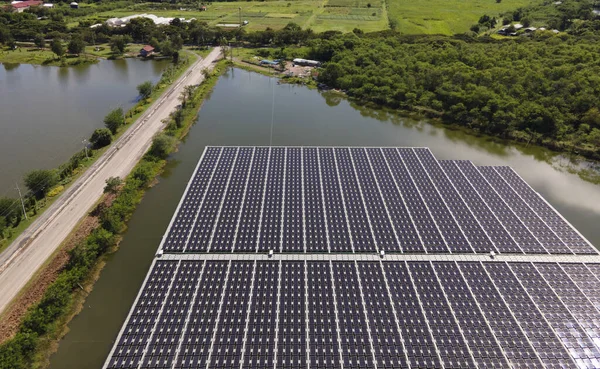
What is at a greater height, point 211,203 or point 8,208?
point 211,203

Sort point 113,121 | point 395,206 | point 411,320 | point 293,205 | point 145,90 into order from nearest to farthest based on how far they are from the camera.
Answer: point 411,320 → point 293,205 → point 395,206 → point 113,121 → point 145,90

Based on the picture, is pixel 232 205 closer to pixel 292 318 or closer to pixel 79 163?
pixel 292 318

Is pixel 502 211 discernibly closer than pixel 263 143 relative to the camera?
Yes

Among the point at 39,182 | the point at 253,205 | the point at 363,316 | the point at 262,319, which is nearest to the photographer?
the point at 262,319

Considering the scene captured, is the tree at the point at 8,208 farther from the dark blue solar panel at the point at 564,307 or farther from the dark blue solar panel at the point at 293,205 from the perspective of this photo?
the dark blue solar panel at the point at 564,307

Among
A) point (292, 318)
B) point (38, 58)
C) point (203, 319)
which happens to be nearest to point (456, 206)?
point (292, 318)

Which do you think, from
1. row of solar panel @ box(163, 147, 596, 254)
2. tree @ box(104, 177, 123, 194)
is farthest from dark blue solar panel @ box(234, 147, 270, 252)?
tree @ box(104, 177, 123, 194)

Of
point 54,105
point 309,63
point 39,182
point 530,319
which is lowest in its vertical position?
point 530,319
